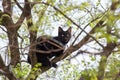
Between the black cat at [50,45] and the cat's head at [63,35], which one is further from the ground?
the cat's head at [63,35]

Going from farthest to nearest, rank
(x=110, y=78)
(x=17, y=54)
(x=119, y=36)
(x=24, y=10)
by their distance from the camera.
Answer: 1. (x=17, y=54)
2. (x=24, y=10)
3. (x=110, y=78)
4. (x=119, y=36)

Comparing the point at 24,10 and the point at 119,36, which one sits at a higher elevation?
the point at 24,10

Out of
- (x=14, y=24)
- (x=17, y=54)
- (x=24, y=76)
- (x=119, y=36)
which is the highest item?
(x=14, y=24)

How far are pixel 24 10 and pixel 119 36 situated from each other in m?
2.79

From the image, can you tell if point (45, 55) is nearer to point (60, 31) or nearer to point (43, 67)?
point (43, 67)

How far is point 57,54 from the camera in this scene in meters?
5.19

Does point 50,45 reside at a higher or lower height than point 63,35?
lower

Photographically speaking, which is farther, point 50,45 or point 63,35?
point 63,35

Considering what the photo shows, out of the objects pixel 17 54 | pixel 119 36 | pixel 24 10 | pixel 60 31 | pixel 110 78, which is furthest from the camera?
pixel 60 31

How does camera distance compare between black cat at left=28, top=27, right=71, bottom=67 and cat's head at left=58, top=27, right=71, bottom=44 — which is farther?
cat's head at left=58, top=27, right=71, bottom=44

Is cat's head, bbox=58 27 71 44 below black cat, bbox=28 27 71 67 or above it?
above

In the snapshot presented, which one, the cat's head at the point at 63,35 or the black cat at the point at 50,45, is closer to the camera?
the black cat at the point at 50,45

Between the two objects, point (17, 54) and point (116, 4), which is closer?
point (116, 4)

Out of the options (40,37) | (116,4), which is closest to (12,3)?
(40,37)
